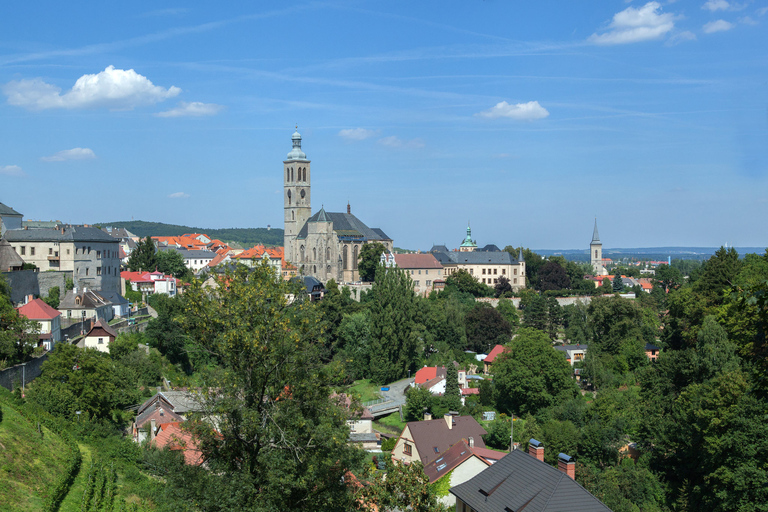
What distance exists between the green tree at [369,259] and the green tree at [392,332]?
24.3 metres

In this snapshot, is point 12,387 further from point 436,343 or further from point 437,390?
point 436,343

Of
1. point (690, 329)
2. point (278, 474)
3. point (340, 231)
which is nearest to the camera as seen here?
point (278, 474)

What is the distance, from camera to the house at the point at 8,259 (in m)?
46.8

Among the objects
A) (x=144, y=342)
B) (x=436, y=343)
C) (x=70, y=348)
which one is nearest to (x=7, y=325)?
(x=70, y=348)

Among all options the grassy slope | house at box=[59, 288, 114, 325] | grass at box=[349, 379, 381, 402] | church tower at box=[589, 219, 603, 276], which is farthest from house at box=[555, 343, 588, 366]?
church tower at box=[589, 219, 603, 276]

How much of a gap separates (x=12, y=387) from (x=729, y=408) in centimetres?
3312

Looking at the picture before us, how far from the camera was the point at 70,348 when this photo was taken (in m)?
35.7

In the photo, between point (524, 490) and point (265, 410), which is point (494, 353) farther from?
point (265, 410)

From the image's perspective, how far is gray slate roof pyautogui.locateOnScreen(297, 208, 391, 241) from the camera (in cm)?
9136

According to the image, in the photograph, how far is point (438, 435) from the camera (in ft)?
117

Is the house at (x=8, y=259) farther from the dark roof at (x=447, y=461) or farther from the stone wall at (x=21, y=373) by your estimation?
the dark roof at (x=447, y=461)

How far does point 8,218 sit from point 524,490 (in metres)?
49.5

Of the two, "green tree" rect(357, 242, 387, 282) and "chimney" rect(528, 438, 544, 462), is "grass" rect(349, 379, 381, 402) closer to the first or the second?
"chimney" rect(528, 438, 544, 462)

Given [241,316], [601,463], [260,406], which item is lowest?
[601,463]
